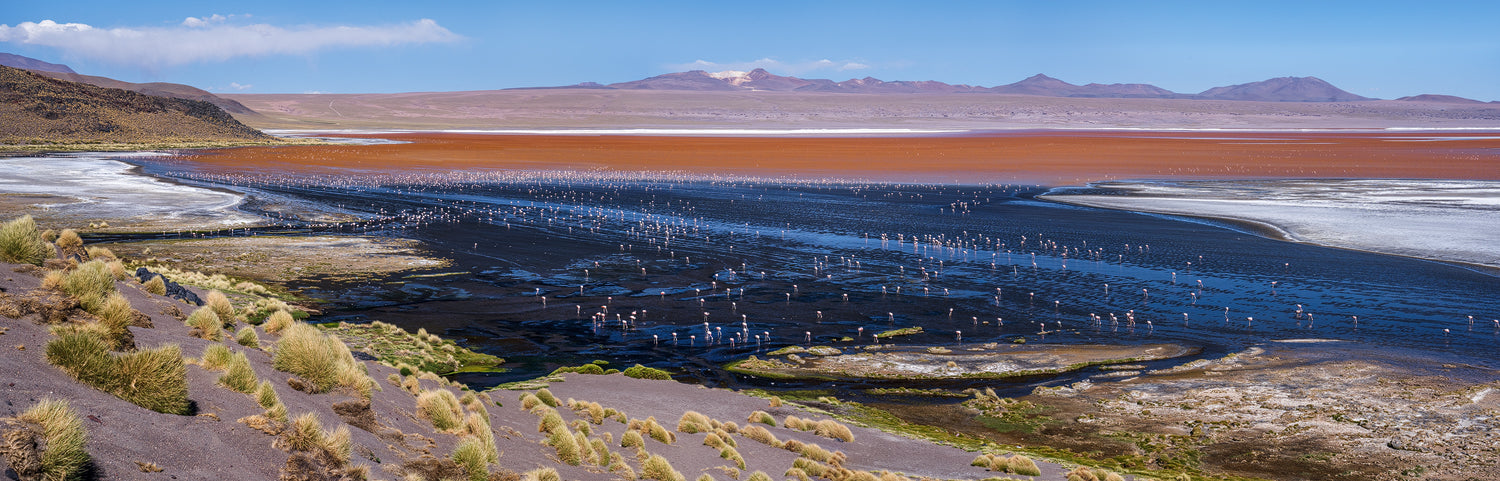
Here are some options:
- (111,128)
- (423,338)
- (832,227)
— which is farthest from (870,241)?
(111,128)

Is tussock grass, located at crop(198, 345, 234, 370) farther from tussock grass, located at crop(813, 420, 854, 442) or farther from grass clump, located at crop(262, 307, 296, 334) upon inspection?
tussock grass, located at crop(813, 420, 854, 442)

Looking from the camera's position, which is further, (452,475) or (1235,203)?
(1235,203)

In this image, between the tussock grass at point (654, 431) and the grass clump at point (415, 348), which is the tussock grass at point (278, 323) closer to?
the tussock grass at point (654, 431)

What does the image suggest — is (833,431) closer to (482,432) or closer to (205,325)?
(482,432)

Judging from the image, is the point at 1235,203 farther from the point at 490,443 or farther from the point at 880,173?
the point at 490,443

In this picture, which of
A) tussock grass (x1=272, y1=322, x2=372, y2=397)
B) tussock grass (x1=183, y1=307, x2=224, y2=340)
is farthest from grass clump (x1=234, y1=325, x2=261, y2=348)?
tussock grass (x1=272, y1=322, x2=372, y2=397)

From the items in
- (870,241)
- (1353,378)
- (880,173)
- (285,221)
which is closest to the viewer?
(1353,378)

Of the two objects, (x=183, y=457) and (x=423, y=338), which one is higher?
(x=183, y=457)
